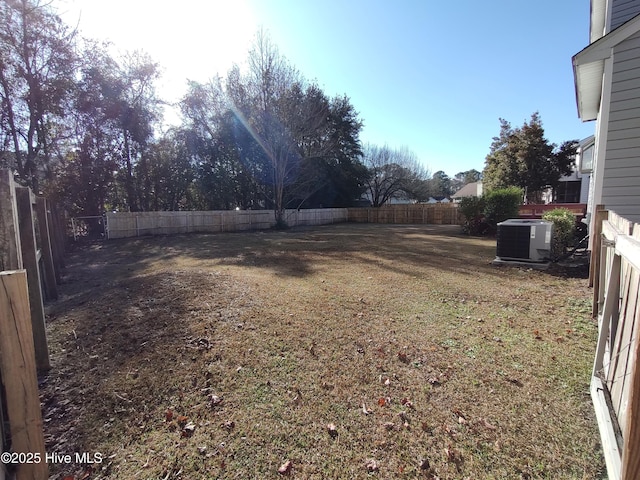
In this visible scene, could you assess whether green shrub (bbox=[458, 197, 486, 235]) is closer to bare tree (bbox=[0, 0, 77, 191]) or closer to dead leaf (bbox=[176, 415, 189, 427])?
dead leaf (bbox=[176, 415, 189, 427])

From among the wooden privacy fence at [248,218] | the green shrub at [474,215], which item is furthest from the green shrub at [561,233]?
the wooden privacy fence at [248,218]

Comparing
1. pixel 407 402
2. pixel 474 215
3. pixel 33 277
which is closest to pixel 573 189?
pixel 474 215

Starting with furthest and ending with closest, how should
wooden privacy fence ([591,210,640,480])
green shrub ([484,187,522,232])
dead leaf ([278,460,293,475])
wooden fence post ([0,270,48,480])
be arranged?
green shrub ([484,187,522,232]) → dead leaf ([278,460,293,475]) → wooden fence post ([0,270,48,480]) → wooden privacy fence ([591,210,640,480])

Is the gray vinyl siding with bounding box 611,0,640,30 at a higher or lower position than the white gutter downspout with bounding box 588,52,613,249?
higher

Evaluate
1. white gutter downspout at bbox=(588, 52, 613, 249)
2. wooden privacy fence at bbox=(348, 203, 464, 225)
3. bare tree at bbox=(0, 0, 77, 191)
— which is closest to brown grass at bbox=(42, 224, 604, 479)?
white gutter downspout at bbox=(588, 52, 613, 249)

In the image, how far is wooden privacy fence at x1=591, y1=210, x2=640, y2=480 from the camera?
1.05 metres

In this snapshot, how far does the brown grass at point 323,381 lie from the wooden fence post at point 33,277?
0.21 m

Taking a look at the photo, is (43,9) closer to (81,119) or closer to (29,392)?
(81,119)

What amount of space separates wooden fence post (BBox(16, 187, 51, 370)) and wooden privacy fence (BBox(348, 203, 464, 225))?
72.4ft

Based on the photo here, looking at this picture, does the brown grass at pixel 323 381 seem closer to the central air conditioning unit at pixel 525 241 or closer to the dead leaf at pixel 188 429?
the dead leaf at pixel 188 429

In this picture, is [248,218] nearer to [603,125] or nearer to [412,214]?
[412,214]

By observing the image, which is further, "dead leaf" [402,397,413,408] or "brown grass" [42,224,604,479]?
"dead leaf" [402,397,413,408]

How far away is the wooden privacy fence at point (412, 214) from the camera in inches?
870

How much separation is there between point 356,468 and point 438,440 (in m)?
0.59
